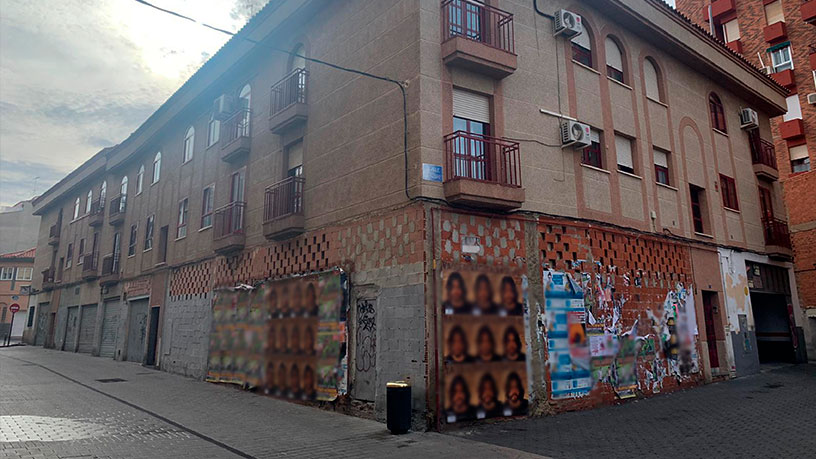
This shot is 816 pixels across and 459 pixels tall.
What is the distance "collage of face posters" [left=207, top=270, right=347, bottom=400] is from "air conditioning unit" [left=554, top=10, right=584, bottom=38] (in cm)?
754

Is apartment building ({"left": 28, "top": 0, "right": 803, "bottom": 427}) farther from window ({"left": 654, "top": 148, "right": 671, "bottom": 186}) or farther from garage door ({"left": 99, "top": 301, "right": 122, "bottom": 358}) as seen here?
garage door ({"left": 99, "top": 301, "right": 122, "bottom": 358})

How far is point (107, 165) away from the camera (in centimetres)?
2677

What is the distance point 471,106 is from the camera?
10.2 metres

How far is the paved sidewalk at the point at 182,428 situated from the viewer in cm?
684

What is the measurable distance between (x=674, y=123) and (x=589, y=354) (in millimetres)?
8209

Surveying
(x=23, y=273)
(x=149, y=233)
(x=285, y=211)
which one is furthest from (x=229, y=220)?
(x=23, y=273)

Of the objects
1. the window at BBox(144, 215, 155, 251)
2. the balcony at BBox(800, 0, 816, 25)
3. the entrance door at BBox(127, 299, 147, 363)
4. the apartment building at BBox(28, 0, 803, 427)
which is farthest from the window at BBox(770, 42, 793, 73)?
the entrance door at BBox(127, 299, 147, 363)

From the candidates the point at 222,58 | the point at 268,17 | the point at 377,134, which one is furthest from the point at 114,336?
the point at 377,134

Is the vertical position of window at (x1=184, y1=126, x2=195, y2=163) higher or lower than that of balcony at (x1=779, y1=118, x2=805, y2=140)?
lower

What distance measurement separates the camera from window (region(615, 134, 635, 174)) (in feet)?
42.6

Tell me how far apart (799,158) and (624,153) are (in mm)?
16178

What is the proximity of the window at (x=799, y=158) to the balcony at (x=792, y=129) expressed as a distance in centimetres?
63

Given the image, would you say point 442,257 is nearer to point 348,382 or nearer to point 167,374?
point 348,382

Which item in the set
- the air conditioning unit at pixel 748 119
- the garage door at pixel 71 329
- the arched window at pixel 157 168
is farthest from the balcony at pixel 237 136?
the garage door at pixel 71 329
